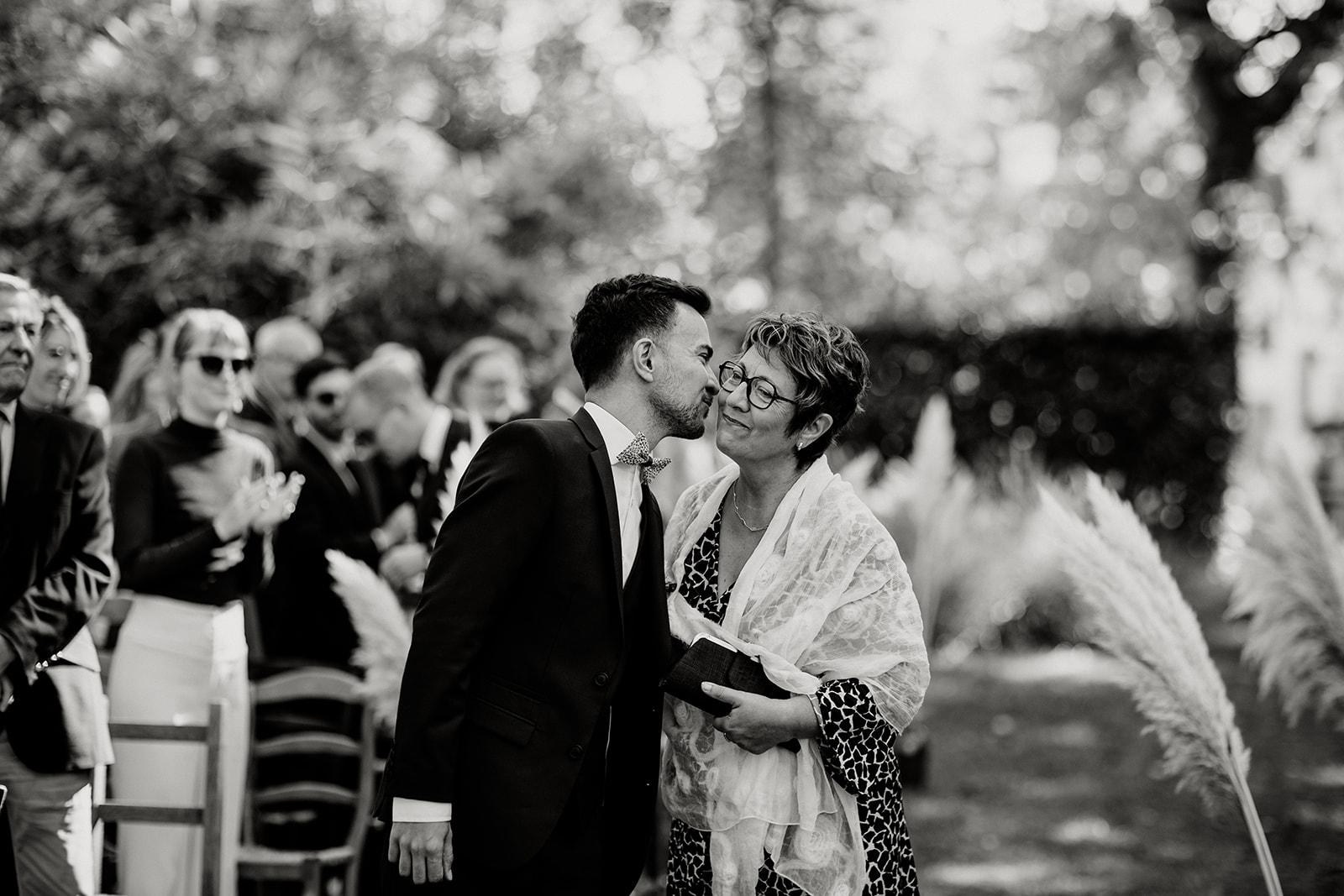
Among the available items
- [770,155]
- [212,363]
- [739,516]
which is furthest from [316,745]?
[770,155]

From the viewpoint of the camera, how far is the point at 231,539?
4070 mm

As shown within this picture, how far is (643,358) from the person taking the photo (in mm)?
2973

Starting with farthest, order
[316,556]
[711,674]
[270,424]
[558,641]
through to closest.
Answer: [270,424], [316,556], [711,674], [558,641]

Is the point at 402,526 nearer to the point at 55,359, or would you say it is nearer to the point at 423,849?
the point at 55,359

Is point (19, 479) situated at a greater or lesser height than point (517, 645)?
greater

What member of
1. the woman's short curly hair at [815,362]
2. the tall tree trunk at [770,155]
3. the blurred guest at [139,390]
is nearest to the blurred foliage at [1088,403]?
the tall tree trunk at [770,155]

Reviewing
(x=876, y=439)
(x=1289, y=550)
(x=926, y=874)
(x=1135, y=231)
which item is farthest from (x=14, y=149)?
(x=1135, y=231)

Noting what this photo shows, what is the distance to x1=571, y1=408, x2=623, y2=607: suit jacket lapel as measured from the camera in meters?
2.85

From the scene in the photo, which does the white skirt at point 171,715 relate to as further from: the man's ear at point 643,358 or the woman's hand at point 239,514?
the man's ear at point 643,358

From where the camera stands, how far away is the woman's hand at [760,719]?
2.92 metres

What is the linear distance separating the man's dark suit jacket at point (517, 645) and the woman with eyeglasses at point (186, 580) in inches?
53.8

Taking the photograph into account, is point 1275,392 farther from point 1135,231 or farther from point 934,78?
point 934,78

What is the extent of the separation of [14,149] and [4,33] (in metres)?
0.74

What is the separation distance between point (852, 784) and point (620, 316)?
129cm
